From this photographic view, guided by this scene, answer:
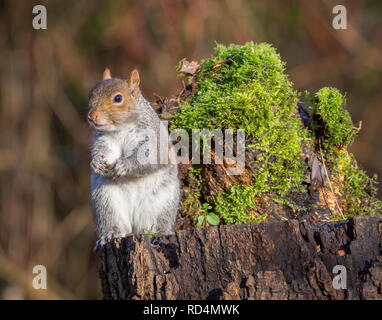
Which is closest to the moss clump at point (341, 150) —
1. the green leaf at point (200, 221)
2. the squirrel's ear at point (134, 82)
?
the green leaf at point (200, 221)

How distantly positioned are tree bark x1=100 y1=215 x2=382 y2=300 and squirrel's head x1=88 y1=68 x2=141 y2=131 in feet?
3.01

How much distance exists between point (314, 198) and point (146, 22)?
3960 millimetres

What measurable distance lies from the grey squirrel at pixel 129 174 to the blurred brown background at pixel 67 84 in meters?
2.86

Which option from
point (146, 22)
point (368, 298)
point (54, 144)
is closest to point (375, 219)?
point (368, 298)

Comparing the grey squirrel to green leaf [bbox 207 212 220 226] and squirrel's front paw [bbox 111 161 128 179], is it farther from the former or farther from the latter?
green leaf [bbox 207 212 220 226]

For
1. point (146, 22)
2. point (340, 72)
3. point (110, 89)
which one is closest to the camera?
point (110, 89)

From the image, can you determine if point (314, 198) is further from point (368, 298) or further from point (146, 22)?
point (146, 22)

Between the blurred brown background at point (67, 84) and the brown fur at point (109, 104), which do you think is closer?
the brown fur at point (109, 104)

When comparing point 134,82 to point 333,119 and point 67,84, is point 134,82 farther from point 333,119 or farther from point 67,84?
point 67,84

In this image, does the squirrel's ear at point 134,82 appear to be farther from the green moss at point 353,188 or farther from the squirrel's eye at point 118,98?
the green moss at point 353,188

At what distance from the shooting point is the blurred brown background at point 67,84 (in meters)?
6.72

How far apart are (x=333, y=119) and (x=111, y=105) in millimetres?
1638

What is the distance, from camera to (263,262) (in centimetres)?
274
